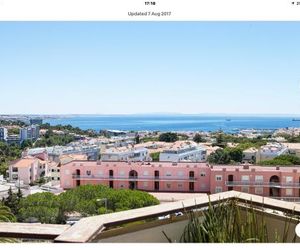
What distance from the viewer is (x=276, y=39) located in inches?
286

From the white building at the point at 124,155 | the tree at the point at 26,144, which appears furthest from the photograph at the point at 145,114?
the white building at the point at 124,155

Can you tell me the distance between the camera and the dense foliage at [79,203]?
372 inches

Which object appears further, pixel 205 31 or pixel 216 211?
pixel 205 31

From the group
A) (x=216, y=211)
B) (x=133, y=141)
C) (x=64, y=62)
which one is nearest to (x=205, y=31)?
(x=64, y=62)

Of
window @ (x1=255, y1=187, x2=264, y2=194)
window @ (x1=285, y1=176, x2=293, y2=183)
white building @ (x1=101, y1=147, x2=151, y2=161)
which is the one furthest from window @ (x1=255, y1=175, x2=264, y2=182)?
white building @ (x1=101, y1=147, x2=151, y2=161)

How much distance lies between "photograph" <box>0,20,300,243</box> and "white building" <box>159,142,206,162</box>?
6.3 inches

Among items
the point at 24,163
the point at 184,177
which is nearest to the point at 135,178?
the point at 184,177

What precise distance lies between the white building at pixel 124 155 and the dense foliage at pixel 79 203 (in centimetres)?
639

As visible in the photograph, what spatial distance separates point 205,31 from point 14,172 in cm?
987

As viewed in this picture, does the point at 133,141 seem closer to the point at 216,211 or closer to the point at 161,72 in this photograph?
the point at 161,72

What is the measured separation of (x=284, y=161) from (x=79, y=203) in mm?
A: 8600

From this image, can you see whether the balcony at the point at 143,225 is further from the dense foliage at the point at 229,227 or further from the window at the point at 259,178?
the window at the point at 259,178

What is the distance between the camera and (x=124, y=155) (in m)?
18.6

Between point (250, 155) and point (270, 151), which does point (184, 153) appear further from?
point (270, 151)
